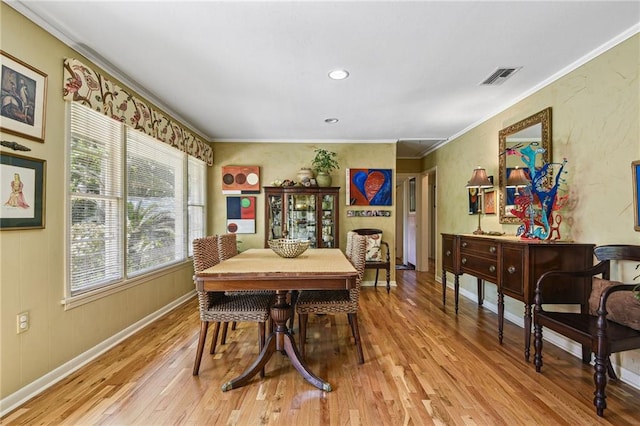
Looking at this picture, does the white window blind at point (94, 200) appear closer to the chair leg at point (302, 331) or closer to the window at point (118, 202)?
the window at point (118, 202)

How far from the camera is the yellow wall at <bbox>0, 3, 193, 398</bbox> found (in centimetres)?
174

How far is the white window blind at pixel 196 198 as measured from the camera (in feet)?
14.0

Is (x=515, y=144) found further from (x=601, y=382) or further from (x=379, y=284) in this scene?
(x=379, y=284)

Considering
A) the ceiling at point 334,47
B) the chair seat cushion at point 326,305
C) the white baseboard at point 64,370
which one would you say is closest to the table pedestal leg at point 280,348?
the chair seat cushion at point 326,305

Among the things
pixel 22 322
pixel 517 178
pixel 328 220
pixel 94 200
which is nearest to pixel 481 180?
pixel 517 178

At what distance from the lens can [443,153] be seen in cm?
507

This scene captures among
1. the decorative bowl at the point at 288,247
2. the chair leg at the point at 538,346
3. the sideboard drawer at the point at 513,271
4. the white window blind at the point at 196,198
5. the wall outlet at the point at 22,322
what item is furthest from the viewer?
the white window blind at the point at 196,198

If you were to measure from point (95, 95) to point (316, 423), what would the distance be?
2.71 metres

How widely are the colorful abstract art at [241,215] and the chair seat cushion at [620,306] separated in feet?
13.2

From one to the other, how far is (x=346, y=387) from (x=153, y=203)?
8.83 ft

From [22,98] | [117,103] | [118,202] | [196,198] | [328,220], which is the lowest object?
[328,220]

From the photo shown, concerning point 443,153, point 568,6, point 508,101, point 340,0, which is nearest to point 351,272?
point 340,0

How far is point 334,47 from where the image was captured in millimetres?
2203

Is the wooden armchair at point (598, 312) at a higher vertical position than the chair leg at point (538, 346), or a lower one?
higher
